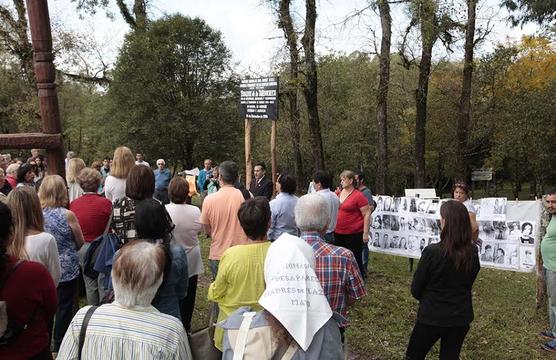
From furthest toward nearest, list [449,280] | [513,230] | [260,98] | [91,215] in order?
[260,98]
[513,230]
[91,215]
[449,280]

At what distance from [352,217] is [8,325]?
16.1 feet

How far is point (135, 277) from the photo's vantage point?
83.5 inches

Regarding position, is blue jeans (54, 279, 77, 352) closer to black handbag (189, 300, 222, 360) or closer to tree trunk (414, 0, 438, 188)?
black handbag (189, 300, 222, 360)

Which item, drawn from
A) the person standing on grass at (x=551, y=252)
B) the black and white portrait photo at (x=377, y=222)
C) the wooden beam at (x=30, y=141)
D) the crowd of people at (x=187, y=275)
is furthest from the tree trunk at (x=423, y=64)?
the wooden beam at (x=30, y=141)

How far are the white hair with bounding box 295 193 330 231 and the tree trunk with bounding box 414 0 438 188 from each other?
12.2 m

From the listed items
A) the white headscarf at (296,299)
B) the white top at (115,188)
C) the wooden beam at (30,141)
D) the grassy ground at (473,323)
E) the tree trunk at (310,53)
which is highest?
the tree trunk at (310,53)

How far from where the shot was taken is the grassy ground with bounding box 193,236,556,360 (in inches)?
194

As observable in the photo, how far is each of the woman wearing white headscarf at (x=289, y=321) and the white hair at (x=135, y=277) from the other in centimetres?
41

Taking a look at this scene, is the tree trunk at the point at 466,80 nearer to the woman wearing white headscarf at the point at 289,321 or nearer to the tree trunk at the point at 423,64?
the tree trunk at the point at 423,64

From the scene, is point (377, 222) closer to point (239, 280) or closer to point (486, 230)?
point (486, 230)

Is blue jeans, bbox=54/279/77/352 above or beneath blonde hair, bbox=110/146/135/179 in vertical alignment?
beneath

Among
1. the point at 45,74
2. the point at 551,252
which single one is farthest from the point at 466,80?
Answer: the point at 45,74

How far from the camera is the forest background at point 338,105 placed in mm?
19839

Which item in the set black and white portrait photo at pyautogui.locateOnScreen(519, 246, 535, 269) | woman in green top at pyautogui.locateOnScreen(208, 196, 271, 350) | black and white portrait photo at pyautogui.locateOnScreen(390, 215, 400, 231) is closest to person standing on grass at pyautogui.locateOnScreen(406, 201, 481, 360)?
woman in green top at pyautogui.locateOnScreen(208, 196, 271, 350)
